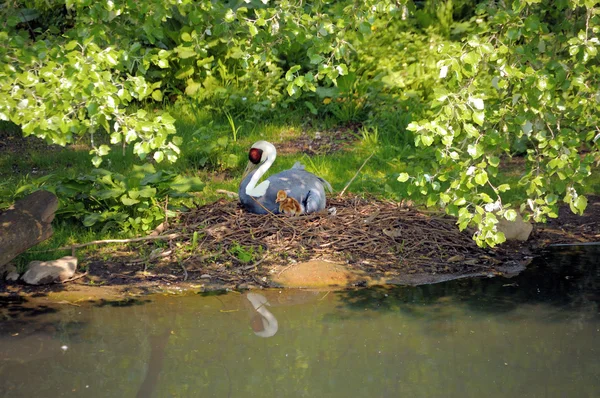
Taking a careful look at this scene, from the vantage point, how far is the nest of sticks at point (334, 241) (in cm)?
665

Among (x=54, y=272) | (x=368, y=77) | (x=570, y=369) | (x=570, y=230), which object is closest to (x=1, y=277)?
(x=54, y=272)

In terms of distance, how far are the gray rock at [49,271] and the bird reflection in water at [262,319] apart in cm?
144

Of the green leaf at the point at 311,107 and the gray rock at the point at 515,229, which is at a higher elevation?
the gray rock at the point at 515,229

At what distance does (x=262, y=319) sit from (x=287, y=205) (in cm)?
148

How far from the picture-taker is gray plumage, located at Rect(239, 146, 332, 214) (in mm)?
7078

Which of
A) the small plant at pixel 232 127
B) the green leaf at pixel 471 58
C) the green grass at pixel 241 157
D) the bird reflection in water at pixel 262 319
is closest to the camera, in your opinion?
the green leaf at pixel 471 58

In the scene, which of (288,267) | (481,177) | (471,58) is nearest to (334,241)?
(288,267)

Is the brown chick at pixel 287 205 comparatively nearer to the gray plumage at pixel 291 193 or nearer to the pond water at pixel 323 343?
the gray plumage at pixel 291 193

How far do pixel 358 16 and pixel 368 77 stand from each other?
6332 millimetres

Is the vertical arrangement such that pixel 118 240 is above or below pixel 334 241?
below

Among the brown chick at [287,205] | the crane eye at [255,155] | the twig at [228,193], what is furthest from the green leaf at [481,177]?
the twig at [228,193]

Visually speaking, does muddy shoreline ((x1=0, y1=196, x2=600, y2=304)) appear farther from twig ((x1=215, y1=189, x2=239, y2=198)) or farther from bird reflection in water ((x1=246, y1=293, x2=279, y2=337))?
twig ((x1=215, y1=189, x2=239, y2=198))

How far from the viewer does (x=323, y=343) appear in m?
5.49

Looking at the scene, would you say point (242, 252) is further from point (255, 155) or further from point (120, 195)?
point (120, 195)
